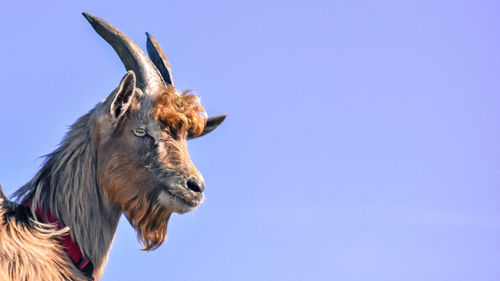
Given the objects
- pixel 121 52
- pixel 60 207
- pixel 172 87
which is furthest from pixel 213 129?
pixel 60 207

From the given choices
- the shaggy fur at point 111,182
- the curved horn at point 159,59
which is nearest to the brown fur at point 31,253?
the shaggy fur at point 111,182

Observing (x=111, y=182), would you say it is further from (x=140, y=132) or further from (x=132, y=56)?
(x=132, y=56)

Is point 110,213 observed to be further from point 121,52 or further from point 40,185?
point 121,52

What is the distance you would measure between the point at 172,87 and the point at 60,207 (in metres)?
1.42

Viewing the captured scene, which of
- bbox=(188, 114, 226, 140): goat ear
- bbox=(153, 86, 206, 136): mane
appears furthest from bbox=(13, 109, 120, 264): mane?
bbox=(188, 114, 226, 140): goat ear

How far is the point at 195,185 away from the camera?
6066mm

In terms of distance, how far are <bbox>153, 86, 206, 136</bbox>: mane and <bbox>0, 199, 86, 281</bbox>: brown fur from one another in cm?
118

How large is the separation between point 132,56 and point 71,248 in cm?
164

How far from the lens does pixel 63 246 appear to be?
5863 millimetres

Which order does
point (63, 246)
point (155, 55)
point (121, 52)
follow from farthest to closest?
1. point (155, 55)
2. point (121, 52)
3. point (63, 246)

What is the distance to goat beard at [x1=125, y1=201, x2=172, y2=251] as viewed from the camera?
6.08 meters

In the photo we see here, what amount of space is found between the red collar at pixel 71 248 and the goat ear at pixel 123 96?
890 mm

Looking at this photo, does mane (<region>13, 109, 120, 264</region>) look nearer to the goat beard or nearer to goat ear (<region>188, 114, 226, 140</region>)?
the goat beard

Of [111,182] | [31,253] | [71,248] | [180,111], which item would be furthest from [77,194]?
[180,111]
